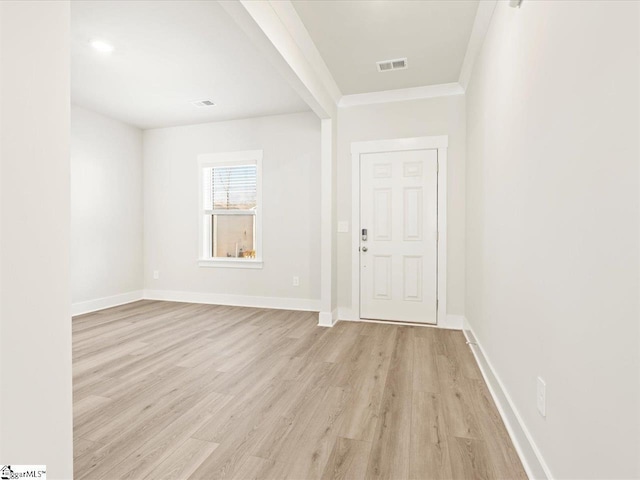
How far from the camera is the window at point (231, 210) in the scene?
15.9ft

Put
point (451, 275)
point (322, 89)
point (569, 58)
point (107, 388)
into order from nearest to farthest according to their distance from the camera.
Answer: point (569, 58) < point (107, 388) < point (322, 89) < point (451, 275)

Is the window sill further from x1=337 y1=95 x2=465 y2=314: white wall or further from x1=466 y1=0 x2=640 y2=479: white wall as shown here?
x1=466 y1=0 x2=640 y2=479: white wall

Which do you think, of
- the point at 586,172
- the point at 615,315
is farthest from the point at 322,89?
the point at 615,315

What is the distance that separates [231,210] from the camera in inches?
197

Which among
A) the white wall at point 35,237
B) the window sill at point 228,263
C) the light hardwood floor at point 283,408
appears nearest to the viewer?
the white wall at point 35,237

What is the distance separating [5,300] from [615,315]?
156 centimetres

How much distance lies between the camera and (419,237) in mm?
3812

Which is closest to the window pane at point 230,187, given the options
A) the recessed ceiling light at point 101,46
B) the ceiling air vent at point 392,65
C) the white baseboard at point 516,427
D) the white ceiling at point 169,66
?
the white ceiling at point 169,66

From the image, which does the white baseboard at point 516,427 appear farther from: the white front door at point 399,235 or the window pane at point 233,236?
the window pane at point 233,236

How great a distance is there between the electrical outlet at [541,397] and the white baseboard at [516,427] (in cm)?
18

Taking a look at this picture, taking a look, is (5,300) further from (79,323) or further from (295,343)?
(79,323)

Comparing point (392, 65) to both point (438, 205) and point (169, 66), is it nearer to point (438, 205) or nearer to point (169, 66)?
point (438, 205)

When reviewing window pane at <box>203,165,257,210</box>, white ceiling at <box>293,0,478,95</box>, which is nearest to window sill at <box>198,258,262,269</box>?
window pane at <box>203,165,257,210</box>

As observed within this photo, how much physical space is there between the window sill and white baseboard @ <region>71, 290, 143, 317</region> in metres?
1.21
